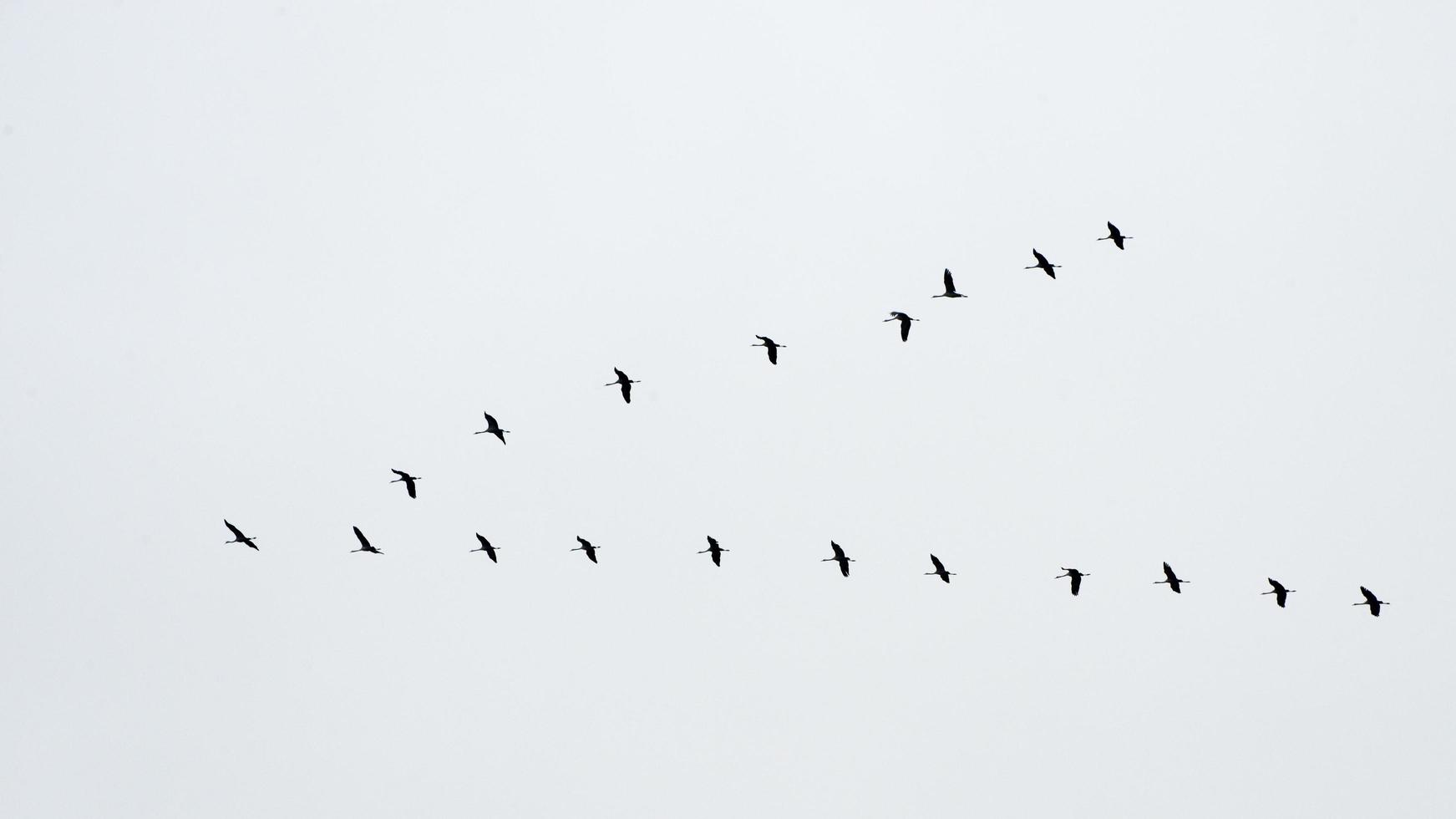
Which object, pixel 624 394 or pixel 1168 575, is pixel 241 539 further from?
pixel 1168 575

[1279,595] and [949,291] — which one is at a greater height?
[949,291]

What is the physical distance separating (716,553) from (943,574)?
7.72m

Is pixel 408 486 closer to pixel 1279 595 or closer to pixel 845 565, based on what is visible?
pixel 845 565

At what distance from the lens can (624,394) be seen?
59.8m

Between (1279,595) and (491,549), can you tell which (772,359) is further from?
(1279,595)

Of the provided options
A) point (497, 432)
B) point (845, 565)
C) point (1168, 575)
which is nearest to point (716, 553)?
point (845, 565)

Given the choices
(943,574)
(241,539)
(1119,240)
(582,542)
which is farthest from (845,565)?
(241,539)

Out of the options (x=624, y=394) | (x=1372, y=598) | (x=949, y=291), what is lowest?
(x=1372, y=598)

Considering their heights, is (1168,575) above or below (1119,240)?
below

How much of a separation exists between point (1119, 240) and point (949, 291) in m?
5.62

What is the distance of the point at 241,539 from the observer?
Answer: 211 ft

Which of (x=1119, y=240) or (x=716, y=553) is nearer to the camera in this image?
(x=1119, y=240)

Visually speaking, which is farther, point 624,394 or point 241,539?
point 241,539

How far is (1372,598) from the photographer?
202 feet
